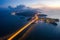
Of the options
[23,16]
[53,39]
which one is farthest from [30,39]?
[23,16]

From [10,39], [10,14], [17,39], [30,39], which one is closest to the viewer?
[10,39]

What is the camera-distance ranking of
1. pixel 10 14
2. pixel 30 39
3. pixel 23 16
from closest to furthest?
pixel 30 39, pixel 23 16, pixel 10 14

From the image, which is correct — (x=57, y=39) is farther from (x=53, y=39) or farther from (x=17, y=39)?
(x=17, y=39)

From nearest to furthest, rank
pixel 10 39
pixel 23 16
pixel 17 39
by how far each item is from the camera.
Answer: pixel 10 39, pixel 17 39, pixel 23 16

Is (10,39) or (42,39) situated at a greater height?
(10,39)

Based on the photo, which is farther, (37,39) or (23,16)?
(23,16)

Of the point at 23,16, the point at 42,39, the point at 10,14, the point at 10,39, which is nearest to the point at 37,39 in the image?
the point at 42,39

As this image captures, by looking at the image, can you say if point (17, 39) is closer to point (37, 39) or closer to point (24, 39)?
point (24, 39)

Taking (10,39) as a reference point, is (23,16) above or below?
below

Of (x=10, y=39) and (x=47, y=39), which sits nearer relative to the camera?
(x=10, y=39)
